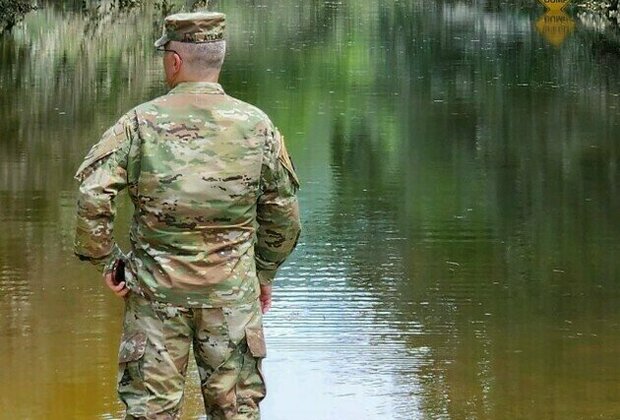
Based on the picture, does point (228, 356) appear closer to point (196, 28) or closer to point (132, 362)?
point (132, 362)

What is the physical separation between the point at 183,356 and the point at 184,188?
52 cm

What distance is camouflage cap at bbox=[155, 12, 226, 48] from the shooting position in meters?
4.32

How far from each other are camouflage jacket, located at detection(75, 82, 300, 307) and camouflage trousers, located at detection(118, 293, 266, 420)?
54mm

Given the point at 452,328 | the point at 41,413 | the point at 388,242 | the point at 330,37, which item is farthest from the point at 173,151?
the point at 330,37

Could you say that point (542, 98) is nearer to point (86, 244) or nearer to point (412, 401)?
point (412, 401)

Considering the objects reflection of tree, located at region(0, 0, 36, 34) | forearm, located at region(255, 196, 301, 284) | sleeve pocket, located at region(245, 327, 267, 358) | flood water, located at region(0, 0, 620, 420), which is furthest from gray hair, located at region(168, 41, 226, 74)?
reflection of tree, located at region(0, 0, 36, 34)

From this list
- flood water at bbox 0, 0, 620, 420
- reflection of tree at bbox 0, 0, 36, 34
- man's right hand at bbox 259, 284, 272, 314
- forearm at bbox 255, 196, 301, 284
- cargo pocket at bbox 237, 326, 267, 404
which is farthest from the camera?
reflection of tree at bbox 0, 0, 36, 34

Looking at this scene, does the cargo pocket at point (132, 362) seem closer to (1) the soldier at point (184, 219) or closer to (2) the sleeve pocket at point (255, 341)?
(1) the soldier at point (184, 219)

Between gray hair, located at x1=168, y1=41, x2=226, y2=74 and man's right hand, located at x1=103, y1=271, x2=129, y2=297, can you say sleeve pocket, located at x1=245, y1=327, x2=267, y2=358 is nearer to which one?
man's right hand, located at x1=103, y1=271, x2=129, y2=297

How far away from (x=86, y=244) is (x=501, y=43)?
31907 mm

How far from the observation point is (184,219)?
436cm

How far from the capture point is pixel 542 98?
2106cm

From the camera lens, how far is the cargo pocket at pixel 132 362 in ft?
14.2

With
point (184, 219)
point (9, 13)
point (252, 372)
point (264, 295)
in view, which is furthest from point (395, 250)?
point (9, 13)
